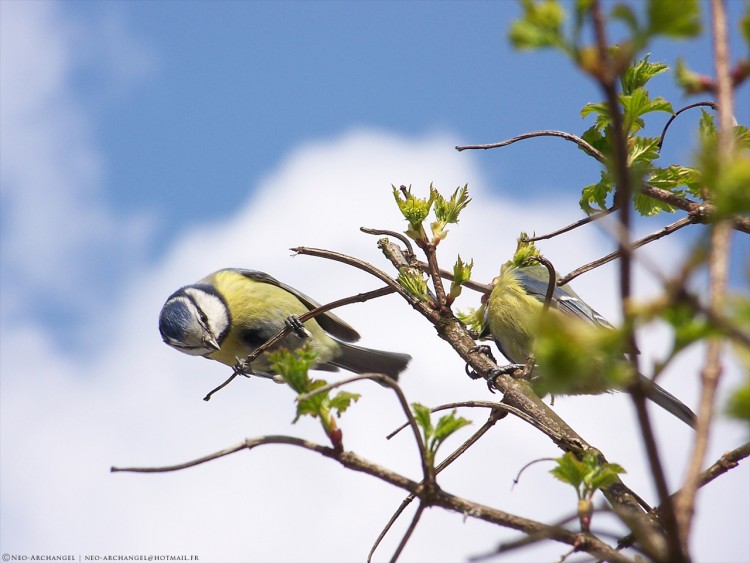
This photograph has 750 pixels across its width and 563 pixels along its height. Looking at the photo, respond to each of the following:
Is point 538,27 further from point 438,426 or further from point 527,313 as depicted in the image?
point 527,313

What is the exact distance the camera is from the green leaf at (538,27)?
2.57 ft

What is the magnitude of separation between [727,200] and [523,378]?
1.66m

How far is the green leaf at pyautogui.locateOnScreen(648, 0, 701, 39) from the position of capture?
745 millimetres

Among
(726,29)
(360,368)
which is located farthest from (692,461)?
(360,368)

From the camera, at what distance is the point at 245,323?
216 inches

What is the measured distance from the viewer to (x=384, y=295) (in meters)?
2.50

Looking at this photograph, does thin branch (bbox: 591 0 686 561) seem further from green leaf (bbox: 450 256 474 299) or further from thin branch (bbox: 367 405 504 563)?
green leaf (bbox: 450 256 474 299)

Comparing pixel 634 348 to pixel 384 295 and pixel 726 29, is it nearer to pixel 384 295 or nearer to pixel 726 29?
pixel 726 29

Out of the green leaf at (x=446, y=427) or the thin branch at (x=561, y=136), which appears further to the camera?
the thin branch at (x=561, y=136)

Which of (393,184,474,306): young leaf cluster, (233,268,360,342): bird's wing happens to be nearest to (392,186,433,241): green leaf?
Result: (393,184,474,306): young leaf cluster

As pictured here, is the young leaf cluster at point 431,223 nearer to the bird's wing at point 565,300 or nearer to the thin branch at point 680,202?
the thin branch at point 680,202

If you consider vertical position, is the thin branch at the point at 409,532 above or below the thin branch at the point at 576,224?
below

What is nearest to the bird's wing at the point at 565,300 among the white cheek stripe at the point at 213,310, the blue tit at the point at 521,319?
the blue tit at the point at 521,319

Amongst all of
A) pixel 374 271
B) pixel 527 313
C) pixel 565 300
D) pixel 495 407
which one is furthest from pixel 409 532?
pixel 565 300
